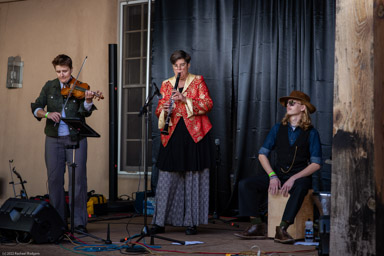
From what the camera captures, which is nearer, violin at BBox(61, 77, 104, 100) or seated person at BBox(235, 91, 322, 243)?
seated person at BBox(235, 91, 322, 243)

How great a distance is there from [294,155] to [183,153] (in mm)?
→ 963

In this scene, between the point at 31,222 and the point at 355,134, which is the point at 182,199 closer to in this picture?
the point at 31,222

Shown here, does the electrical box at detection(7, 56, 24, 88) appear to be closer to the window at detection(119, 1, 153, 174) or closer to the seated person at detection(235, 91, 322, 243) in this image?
Result: the window at detection(119, 1, 153, 174)

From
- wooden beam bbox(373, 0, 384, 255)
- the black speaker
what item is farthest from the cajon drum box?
wooden beam bbox(373, 0, 384, 255)

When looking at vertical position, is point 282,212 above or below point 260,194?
below

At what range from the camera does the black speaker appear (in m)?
3.73

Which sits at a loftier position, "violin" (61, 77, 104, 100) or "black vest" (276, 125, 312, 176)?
"violin" (61, 77, 104, 100)

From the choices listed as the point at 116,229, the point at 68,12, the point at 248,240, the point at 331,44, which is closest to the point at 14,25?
the point at 68,12

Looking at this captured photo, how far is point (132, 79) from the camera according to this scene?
7.14m

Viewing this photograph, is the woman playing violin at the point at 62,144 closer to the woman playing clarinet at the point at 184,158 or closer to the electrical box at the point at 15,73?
the woman playing clarinet at the point at 184,158

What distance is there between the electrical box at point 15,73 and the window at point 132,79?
173cm

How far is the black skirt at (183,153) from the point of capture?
14.7ft

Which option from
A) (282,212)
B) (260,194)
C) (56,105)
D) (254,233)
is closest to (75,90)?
(56,105)

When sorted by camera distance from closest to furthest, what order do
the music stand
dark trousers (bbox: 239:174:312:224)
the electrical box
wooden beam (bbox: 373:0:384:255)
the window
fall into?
wooden beam (bbox: 373:0:384:255) → the music stand → dark trousers (bbox: 239:174:312:224) → the window → the electrical box
